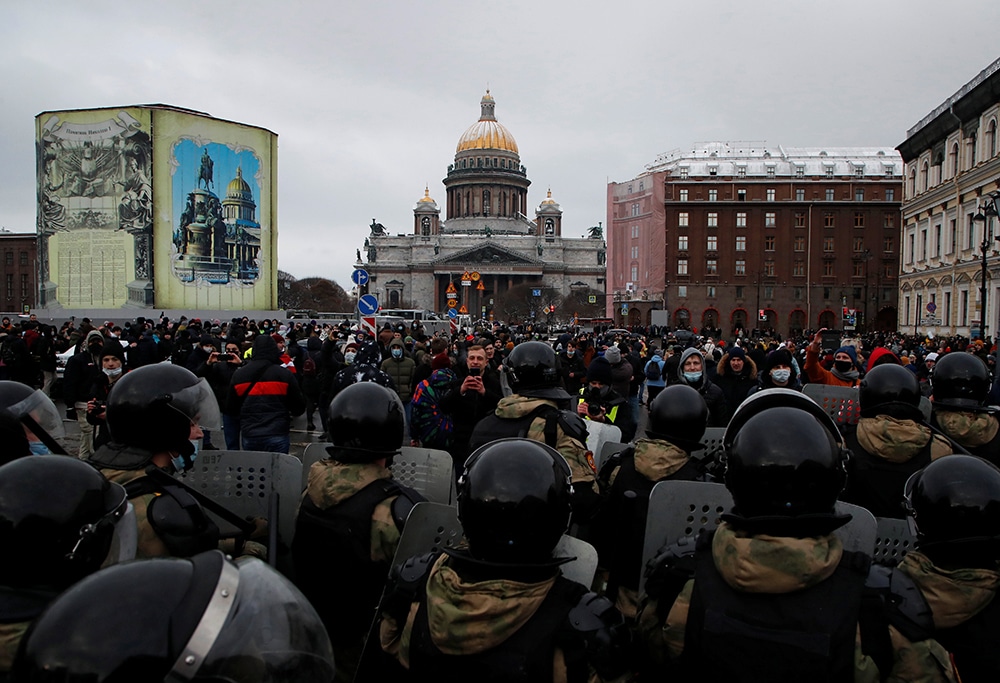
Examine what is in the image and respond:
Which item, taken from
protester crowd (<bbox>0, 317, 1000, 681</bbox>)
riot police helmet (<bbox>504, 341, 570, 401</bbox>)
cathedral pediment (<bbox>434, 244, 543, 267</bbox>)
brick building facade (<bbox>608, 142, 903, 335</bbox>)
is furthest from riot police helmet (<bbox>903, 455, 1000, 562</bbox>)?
cathedral pediment (<bbox>434, 244, 543, 267</bbox>)

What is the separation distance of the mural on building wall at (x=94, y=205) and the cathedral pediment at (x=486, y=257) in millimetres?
62361

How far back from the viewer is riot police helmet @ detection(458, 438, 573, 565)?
1808mm

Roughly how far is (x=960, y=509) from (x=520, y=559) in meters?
1.26

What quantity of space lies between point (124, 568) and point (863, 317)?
6075cm

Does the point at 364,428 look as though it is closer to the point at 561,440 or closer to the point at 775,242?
the point at 561,440

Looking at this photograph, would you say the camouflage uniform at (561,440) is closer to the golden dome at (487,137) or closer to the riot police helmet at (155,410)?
the riot police helmet at (155,410)

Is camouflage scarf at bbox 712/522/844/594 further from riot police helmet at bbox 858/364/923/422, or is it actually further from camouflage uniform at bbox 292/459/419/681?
riot police helmet at bbox 858/364/923/422

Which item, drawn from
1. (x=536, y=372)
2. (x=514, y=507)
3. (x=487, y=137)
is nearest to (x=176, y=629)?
(x=514, y=507)

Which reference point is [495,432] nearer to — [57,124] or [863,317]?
[57,124]

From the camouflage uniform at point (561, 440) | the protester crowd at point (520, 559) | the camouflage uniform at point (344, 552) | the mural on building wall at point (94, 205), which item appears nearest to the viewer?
the protester crowd at point (520, 559)

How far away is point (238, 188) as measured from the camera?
3706cm

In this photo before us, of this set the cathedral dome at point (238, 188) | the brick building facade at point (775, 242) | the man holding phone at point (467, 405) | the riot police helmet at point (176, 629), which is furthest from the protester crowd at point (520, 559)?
the brick building facade at point (775, 242)

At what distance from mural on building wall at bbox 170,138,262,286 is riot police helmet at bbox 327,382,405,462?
3601 cm

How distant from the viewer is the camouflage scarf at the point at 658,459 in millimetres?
2953
